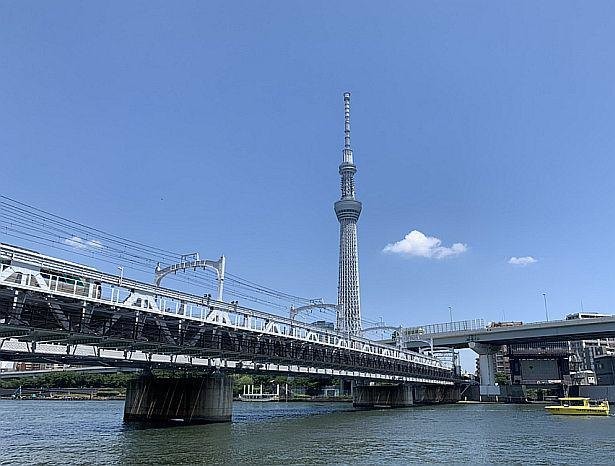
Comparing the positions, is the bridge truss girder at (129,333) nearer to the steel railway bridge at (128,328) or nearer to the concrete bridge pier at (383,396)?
the steel railway bridge at (128,328)

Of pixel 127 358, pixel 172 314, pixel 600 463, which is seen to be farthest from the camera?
pixel 127 358

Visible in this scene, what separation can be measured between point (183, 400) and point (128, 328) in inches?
913

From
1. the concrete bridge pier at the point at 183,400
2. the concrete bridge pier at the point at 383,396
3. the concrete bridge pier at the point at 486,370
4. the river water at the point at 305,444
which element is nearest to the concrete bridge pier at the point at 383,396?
the concrete bridge pier at the point at 383,396

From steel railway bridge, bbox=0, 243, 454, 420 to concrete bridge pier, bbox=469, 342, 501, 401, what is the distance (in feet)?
286

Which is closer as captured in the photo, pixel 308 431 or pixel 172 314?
pixel 172 314

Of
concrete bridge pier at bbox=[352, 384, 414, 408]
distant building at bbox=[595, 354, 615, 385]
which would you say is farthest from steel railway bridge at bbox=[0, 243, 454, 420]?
distant building at bbox=[595, 354, 615, 385]

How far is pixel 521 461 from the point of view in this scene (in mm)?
35969

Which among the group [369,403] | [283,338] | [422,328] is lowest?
[369,403]

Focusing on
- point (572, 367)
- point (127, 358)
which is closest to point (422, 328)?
point (572, 367)

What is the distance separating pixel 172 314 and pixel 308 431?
20167 millimetres

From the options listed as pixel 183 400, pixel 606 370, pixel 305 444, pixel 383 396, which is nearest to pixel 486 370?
pixel 606 370

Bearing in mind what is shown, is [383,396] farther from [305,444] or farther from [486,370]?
[305,444]

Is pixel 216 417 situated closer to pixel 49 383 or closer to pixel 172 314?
pixel 172 314

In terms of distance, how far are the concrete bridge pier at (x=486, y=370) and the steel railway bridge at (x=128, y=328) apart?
87.3 metres
